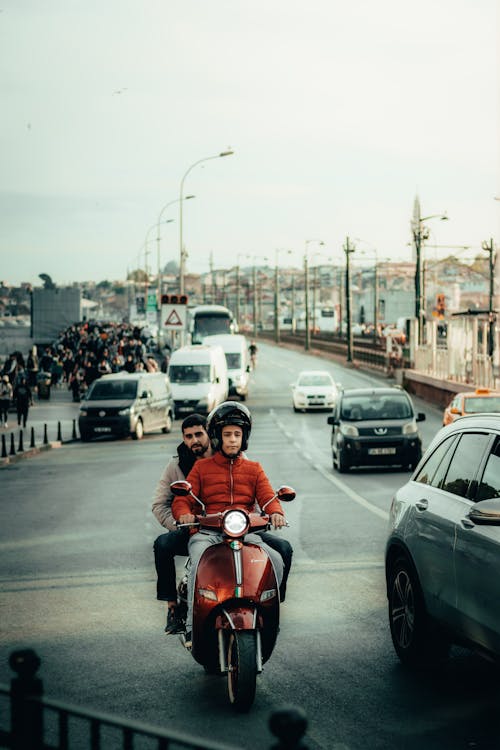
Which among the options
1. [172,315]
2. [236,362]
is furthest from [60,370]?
[172,315]

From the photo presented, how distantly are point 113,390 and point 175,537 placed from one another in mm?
26483

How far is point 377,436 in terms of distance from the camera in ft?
73.5

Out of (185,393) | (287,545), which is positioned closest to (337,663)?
(287,545)

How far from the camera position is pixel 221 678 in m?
7.32

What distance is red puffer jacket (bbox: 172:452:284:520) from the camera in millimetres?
7281

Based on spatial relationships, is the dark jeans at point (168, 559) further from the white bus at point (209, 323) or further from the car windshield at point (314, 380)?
the white bus at point (209, 323)

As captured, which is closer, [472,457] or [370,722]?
[370,722]

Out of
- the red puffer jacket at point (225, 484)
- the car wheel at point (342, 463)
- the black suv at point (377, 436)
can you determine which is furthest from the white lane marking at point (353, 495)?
the red puffer jacket at point (225, 484)

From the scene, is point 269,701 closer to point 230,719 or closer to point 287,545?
point 230,719

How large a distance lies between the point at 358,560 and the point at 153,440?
2134 cm

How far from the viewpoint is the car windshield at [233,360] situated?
53188 millimetres

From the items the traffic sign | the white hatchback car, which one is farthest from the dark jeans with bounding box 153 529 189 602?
the traffic sign

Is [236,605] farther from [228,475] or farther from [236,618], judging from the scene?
[228,475]

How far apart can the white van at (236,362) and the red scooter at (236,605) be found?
44886 mm
